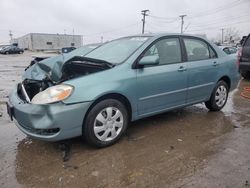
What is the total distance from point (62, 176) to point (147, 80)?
1.82 metres

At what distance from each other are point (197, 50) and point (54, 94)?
285 centimetres

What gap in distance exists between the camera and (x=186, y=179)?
114 inches

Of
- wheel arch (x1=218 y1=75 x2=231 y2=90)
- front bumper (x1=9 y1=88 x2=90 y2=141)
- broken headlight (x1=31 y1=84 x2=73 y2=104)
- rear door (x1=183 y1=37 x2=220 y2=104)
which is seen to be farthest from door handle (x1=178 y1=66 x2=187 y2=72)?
broken headlight (x1=31 y1=84 x2=73 y2=104)

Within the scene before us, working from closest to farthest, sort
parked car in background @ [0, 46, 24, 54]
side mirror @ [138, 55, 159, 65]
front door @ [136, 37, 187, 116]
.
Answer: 1. side mirror @ [138, 55, 159, 65]
2. front door @ [136, 37, 187, 116]
3. parked car in background @ [0, 46, 24, 54]

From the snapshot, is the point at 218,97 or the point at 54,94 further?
the point at 218,97

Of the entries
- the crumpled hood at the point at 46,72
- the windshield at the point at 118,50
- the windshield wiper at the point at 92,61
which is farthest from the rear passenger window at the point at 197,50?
the crumpled hood at the point at 46,72

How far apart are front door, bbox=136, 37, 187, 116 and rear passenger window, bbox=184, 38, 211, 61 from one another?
25 centimetres

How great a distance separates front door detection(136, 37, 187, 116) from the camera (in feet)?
13.1

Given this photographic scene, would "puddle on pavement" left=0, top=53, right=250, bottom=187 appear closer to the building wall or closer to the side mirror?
the side mirror

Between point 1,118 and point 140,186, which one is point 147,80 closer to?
point 140,186

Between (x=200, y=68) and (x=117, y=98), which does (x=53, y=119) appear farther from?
(x=200, y=68)

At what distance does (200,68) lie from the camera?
4824 millimetres

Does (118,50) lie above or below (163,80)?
above

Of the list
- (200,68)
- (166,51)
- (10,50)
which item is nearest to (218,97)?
(200,68)
